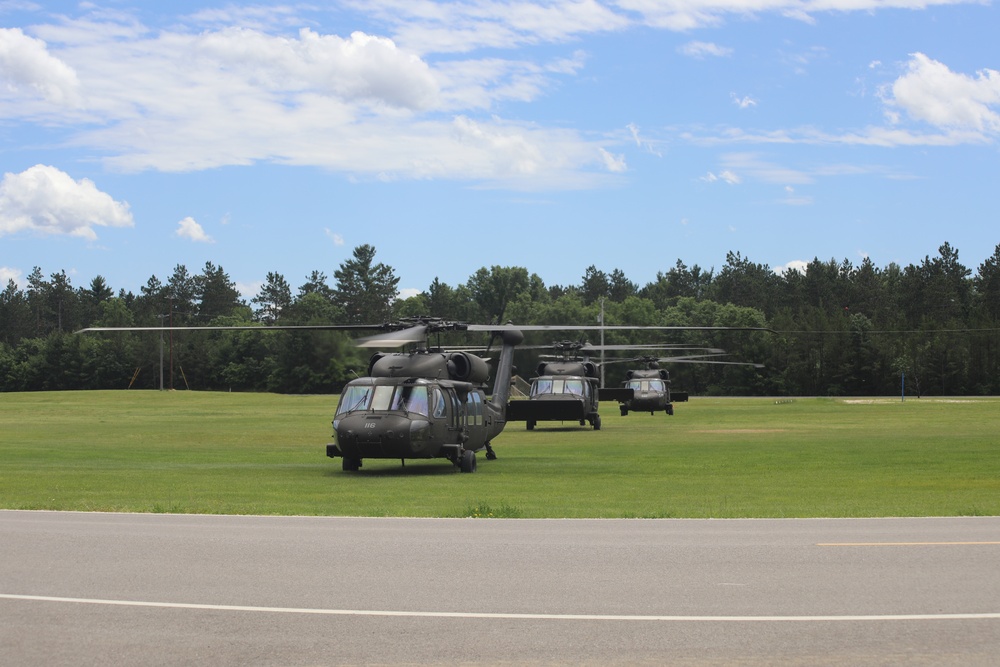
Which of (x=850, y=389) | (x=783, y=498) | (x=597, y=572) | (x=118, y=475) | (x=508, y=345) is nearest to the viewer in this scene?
(x=597, y=572)

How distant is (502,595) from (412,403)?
607 inches

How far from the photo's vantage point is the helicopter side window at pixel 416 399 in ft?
81.3

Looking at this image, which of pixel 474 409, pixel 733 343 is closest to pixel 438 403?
pixel 474 409

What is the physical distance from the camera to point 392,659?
7562 mm

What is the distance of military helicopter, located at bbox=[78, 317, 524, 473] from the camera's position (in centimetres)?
2417

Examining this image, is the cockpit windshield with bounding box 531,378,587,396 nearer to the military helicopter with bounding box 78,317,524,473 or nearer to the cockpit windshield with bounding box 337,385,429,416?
the military helicopter with bounding box 78,317,524,473

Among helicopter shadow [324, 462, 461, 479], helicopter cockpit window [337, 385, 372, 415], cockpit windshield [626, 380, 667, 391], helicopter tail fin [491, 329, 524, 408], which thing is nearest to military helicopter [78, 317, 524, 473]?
helicopter cockpit window [337, 385, 372, 415]

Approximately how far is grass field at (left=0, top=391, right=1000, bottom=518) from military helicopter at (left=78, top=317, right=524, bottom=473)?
630 millimetres

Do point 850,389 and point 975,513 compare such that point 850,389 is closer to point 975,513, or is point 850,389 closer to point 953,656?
point 975,513

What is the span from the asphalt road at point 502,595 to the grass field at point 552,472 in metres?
3.17

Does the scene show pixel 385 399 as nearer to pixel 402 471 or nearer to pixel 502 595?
pixel 402 471

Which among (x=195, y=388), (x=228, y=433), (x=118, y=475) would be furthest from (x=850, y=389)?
(x=118, y=475)

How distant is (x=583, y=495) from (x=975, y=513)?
6.43 meters

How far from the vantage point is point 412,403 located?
24.8 metres
